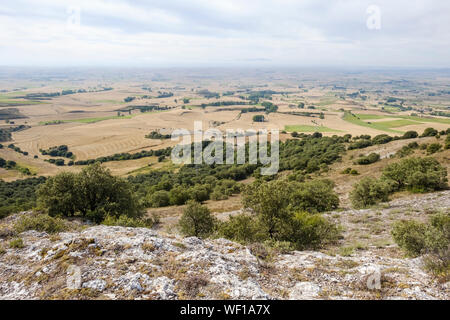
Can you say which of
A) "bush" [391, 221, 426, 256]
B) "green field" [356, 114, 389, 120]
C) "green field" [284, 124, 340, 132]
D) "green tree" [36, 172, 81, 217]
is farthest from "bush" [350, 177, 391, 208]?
"green field" [356, 114, 389, 120]

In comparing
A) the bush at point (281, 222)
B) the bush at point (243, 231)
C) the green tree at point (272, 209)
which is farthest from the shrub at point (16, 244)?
the green tree at point (272, 209)

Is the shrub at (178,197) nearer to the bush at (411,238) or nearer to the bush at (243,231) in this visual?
the bush at (243,231)

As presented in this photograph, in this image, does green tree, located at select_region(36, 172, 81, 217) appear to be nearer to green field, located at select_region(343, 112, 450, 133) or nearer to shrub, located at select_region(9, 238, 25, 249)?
shrub, located at select_region(9, 238, 25, 249)

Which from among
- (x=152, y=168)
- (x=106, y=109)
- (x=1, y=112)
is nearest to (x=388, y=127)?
(x=152, y=168)

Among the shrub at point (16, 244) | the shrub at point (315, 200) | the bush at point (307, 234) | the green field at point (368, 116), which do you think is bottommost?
the shrub at point (315, 200)

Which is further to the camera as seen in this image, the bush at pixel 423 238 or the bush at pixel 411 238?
the bush at pixel 411 238

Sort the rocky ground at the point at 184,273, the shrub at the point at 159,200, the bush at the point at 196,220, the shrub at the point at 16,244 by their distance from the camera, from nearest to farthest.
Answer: the rocky ground at the point at 184,273 < the shrub at the point at 16,244 < the bush at the point at 196,220 < the shrub at the point at 159,200
